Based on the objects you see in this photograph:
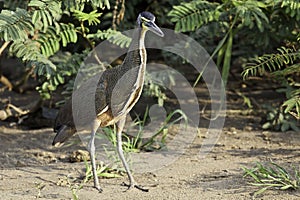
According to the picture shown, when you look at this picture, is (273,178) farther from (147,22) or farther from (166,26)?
(166,26)

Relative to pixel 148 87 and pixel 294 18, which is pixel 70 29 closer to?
pixel 148 87

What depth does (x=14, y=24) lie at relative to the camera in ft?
15.1

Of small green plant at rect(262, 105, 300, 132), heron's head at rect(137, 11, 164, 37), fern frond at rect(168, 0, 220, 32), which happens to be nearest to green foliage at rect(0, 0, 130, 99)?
heron's head at rect(137, 11, 164, 37)

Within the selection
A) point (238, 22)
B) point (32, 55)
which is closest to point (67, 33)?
point (32, 55)

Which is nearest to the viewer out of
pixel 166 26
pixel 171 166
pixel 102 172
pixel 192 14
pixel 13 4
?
pixel 102 172

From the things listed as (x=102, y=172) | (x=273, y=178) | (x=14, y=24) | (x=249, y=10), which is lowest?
(x=102, y=172)

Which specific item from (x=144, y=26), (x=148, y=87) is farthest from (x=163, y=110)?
(x=144, y=26)

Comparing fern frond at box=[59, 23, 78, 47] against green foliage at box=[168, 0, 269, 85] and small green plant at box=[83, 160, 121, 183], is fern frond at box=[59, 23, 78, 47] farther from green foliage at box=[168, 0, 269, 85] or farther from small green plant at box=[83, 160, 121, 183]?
small green plant at box=[83, 160, 121, 183]

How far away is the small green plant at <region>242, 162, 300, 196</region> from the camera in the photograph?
4242mm

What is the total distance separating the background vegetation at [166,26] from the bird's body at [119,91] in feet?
1.49

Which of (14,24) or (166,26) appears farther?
(166,26)

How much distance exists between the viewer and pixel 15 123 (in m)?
6.26

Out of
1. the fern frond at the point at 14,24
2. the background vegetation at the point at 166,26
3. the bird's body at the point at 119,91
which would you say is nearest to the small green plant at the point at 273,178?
the background vegetation at the point at 166,26

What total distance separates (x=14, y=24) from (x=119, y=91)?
93cm
